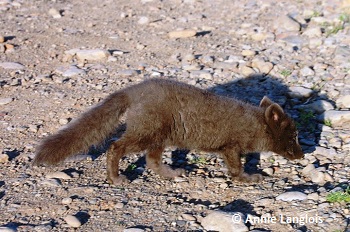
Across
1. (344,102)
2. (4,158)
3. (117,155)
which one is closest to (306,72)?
(344,102)

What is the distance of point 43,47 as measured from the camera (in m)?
11.2

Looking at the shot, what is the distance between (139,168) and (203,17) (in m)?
6.39

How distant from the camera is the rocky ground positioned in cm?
600

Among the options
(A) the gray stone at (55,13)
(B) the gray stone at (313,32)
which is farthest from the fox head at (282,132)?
(A) the gray stone at (55,13)

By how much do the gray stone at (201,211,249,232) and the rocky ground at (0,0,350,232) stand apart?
11mm

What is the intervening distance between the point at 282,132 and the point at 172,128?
1.47 meters

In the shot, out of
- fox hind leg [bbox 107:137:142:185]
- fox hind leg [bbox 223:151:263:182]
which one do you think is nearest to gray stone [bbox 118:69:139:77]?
fox hind leg [bbox 223:151:263:182]

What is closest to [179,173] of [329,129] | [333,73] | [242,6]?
[329,129]

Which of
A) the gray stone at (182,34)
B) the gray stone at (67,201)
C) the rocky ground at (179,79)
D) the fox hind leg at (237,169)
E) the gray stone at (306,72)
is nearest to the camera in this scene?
the rocky ground at (179,79)

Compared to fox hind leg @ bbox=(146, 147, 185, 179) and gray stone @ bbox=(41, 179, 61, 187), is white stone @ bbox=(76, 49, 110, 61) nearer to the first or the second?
fox hind leg @ bbox=(146, 147, 185, 179)

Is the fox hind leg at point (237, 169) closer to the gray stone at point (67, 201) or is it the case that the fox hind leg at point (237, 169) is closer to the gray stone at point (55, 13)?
the gray stone at point (67, 201)

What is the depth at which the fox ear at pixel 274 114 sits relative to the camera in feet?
24.5

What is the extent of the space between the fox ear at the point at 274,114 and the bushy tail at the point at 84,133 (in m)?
1.75

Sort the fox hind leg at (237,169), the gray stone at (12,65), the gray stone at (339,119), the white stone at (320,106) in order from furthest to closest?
the gray stone at (12,65), the white stone at (320,106), the gray stone at (339,119), the fox hind leg at (237,169)
